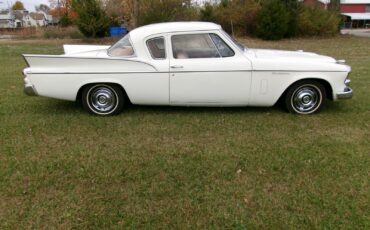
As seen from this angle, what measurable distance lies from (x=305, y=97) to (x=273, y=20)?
16.9 metres

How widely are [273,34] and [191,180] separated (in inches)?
757

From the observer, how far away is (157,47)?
196 inches

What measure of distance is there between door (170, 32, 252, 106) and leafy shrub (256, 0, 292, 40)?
16.9m

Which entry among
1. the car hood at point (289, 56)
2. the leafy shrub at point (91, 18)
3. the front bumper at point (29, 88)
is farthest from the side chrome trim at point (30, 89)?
the leafy shrub at point (91, 18)

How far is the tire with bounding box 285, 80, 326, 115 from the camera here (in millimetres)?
5074

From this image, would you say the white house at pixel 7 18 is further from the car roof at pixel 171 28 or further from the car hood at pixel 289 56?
the car hood at pixel 289 56

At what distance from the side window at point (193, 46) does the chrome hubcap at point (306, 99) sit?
4.78ft

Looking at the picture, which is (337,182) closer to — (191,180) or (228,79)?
(191,180)

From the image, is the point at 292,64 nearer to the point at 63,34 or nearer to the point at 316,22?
the point at 316,22

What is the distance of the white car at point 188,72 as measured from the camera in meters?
4.89

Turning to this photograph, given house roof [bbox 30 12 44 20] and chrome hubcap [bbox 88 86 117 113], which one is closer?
chrome hubcap [bbox 88 86 117 113]

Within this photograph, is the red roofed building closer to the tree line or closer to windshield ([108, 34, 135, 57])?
the tree line

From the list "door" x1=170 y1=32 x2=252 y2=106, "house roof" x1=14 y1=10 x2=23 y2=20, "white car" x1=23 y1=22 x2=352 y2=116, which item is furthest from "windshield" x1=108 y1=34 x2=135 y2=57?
"house roof" x1=14 y1=10 x2=23 y2=20

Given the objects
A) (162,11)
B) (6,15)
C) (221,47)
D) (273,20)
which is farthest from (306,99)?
(6,15)
